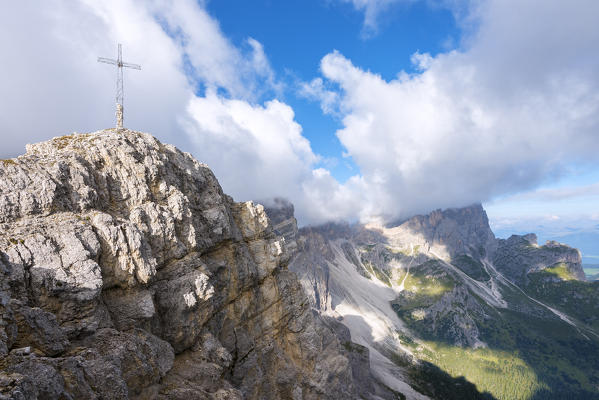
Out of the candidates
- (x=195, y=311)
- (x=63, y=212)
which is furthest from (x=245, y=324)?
(x=63, y=212)

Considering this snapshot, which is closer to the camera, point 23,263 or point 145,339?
point 23,263

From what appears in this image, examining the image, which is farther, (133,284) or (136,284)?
(136,284)

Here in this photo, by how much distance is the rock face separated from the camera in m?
18.7

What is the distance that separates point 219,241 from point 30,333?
2427cm

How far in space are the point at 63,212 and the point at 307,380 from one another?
47393 mm

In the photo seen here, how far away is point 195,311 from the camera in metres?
32.9

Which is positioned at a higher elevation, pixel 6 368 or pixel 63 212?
pixel 63 212

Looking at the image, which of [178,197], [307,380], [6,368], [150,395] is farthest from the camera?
[307,380]

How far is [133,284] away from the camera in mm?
27656

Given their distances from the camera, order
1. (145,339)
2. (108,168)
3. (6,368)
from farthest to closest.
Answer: (108,168) < (145,339) < (6,368)

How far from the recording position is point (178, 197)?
116 feet

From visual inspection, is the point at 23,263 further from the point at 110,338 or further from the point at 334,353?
the point at 334,353

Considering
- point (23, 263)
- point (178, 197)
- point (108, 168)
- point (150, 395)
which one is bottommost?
point (150, 395)

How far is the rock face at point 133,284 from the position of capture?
18688 mm
